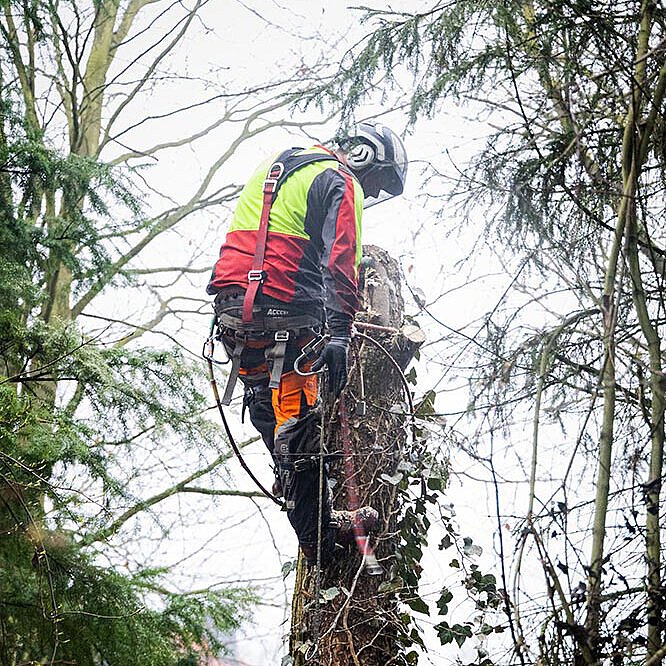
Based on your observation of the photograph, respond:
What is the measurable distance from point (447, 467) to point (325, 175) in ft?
4.47

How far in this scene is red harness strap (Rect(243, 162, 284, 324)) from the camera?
147 inches

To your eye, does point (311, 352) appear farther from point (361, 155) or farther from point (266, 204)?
point (361, 155)

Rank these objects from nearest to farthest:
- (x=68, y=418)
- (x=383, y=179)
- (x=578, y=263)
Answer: (x=578, y=263)
(x=383, y=179)
(x=68, y=418)

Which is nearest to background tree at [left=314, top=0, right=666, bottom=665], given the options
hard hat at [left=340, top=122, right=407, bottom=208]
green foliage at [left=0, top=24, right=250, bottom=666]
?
hard hat at [left=340, top=122, right=407, bottom=208]

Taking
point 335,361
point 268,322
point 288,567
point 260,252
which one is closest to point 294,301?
point 268,322

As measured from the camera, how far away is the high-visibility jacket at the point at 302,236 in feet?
12.1

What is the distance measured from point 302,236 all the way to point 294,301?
292mm

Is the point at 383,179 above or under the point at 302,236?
above

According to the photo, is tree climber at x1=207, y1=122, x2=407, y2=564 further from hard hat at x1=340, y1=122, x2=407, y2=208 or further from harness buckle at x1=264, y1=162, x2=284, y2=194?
hard hat at x1=340, y1=122, x2=407, y2=208

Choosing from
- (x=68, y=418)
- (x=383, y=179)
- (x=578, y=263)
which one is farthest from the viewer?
(x=68, y=418)

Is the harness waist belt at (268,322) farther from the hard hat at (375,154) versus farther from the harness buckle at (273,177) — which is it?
the hard hat at (375,154)

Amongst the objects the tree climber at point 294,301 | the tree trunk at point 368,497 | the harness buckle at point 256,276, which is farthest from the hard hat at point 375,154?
the harness buckle at point 256,276

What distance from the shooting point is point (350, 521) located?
3623 millimetres

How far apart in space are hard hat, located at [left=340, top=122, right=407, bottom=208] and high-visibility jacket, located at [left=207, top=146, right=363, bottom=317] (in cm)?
23
